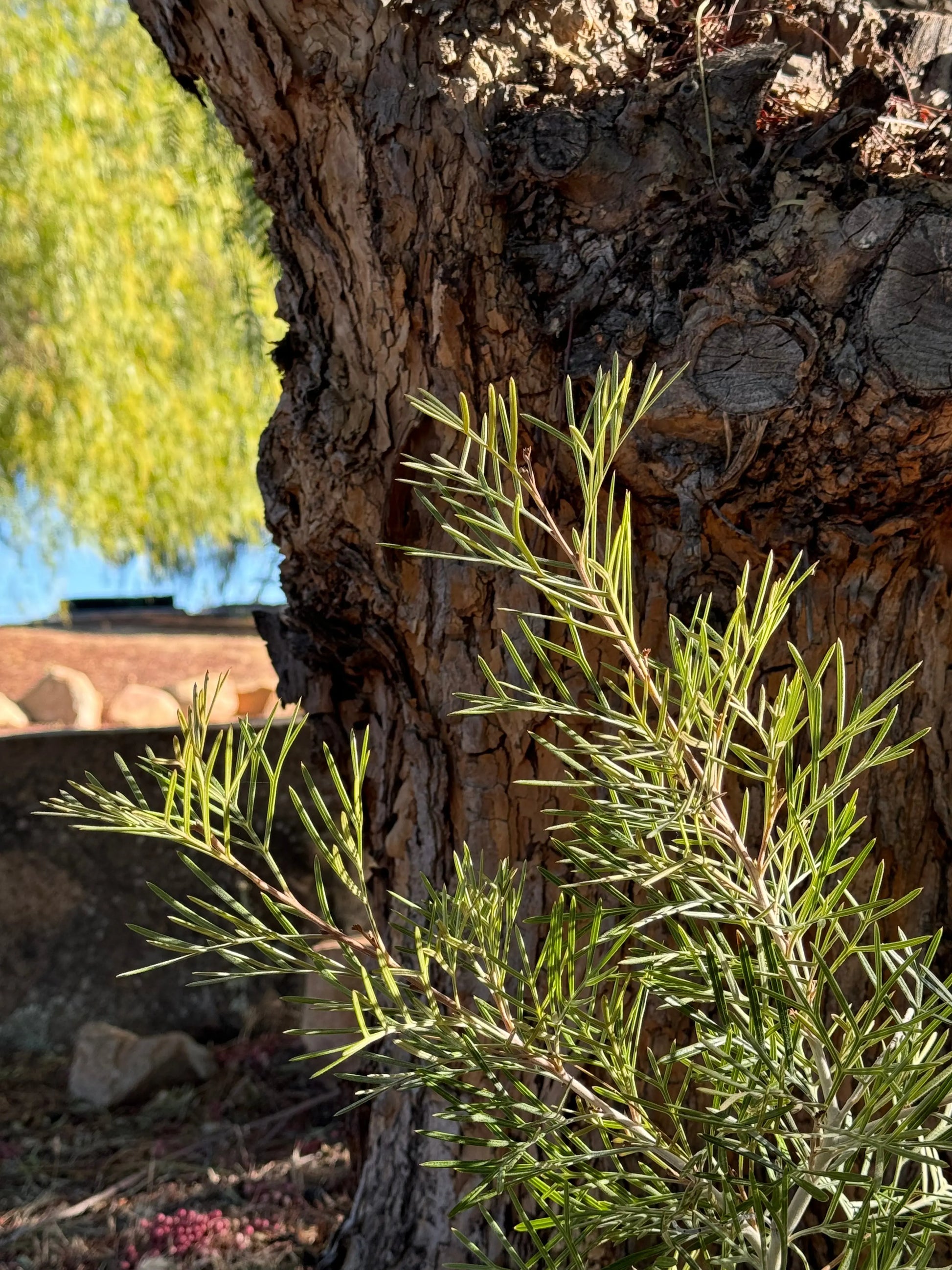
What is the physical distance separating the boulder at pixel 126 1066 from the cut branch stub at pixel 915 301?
2.14 meters

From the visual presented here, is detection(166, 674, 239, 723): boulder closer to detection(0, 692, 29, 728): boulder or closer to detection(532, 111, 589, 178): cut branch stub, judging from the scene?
detection(0, 692, 29, 728): boulder

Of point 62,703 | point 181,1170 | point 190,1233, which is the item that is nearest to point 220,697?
point 62,703

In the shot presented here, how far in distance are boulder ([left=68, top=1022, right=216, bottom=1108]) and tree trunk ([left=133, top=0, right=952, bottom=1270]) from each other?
1.19 meters

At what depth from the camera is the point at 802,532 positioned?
3.91 feet

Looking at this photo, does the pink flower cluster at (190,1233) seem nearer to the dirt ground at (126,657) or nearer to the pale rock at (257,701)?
the pale rock at (257,701)

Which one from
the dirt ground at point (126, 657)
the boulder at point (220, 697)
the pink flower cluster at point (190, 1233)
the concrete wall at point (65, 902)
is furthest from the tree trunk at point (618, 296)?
the dirt ground at point (126, 657)

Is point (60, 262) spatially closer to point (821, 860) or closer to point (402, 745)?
point (402, 745)

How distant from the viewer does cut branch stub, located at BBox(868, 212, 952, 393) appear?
1.07 m

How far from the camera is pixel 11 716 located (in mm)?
4121

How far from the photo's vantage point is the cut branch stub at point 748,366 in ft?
3.63

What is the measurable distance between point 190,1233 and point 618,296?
161cm

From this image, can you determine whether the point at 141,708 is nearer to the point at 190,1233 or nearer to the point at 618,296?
the point at 190,1233

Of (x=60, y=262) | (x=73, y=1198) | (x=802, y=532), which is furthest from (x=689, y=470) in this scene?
(x=60, y=262)

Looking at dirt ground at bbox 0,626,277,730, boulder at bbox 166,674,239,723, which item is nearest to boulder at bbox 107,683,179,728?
boulder at bbox 166,674,239,723
